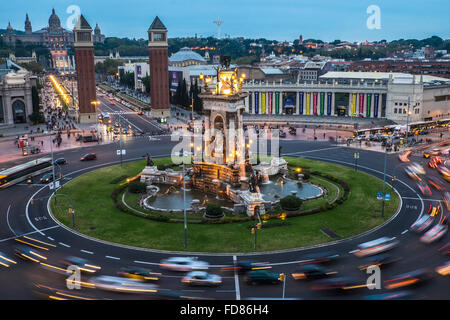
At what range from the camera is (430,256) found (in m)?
39.4

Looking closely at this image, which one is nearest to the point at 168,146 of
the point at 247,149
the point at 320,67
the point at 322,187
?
the point at 247,149

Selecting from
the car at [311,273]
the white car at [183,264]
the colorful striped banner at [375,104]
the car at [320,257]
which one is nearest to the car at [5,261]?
the white car at [183,264]

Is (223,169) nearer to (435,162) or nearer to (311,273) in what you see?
(311,273)

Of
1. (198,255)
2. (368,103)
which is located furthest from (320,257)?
(368,103)

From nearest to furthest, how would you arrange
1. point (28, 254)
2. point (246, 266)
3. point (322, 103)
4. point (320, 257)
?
1. point (246, 266)
2. point (320, 257)
3. point (28, 254)
4. point (322, 103)

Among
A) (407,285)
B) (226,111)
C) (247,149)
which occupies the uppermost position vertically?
(226,111)

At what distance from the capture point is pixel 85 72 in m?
130

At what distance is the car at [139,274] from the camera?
35.5 meters

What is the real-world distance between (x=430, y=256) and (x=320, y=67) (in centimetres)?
15575

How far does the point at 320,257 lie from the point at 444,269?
35.2 feet

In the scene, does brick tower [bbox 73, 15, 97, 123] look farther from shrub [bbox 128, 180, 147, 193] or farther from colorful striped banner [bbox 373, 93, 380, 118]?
colorful striped banner [bbox 373, 93, 380, 118]

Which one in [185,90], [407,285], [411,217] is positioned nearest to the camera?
[407,285]

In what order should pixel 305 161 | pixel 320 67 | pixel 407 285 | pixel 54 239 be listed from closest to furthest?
pixel 407 285, pixel 54 239, pixel 305 161, pixel 320 67
